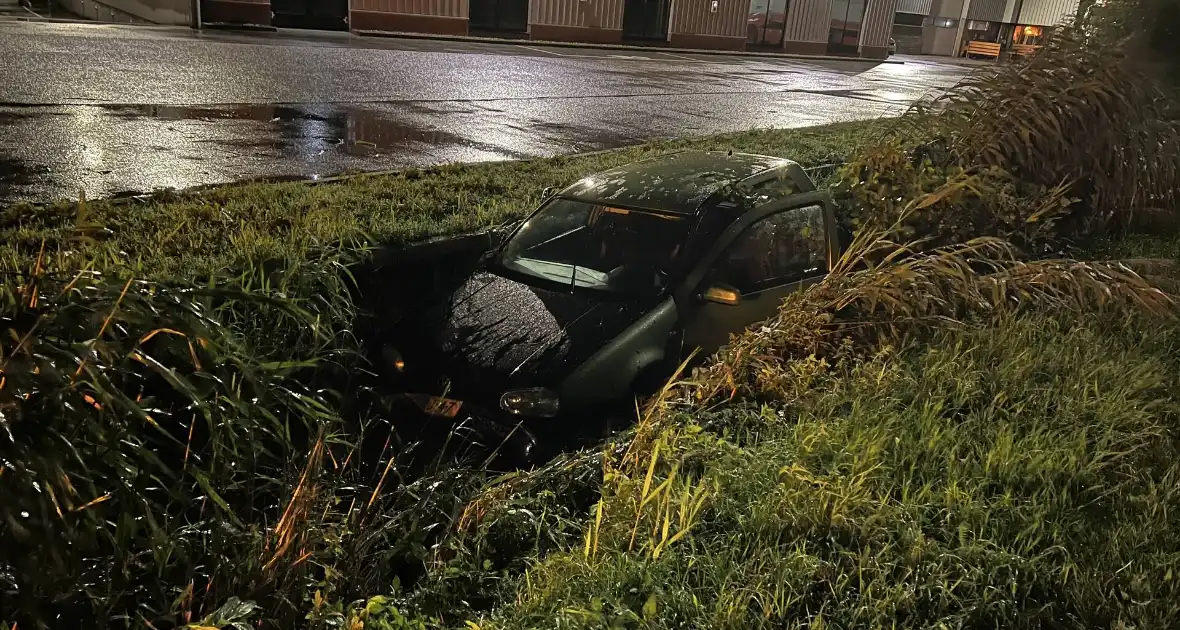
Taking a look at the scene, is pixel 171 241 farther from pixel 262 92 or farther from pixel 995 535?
pixel 262 92

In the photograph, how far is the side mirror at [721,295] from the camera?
4488 mm

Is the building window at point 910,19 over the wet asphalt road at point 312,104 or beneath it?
over

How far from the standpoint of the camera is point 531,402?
12.6 feet

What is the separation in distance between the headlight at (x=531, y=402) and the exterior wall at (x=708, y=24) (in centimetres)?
3376

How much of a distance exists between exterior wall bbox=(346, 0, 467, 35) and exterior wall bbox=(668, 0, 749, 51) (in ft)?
33.7

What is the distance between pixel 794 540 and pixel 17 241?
5185 millimetres

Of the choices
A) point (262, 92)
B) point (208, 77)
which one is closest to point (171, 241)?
point (262, 92)

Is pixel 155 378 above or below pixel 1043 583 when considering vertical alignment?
above

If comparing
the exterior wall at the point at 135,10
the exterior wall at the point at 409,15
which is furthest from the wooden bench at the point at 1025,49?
the exterior wall at the point at 135,10

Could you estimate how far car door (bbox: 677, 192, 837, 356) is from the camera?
4.48 m

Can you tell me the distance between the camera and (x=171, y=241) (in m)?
5.46

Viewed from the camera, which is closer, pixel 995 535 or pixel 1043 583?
pixel 1043 583

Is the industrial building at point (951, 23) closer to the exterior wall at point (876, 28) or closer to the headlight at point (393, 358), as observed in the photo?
the exterior wall at point (876, 28)

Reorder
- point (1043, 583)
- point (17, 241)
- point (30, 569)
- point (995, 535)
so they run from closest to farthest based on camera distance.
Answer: point (30, 569) → point (1043, 583) → point (995, 535) → point (17, 241)
